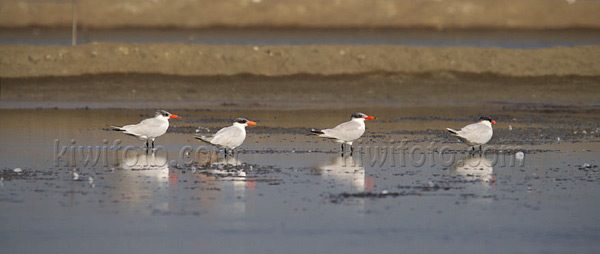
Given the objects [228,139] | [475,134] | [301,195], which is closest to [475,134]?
[475,134]

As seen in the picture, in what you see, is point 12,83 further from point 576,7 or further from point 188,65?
point 576,7

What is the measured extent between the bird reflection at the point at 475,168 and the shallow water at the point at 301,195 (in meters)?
0.04

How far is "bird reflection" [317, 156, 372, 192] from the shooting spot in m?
13.0

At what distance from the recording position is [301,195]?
1235 cm

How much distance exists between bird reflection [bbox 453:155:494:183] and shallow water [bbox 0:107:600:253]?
0.14ft

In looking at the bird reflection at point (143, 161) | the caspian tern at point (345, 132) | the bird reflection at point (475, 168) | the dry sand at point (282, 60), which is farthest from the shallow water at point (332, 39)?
the bird reflection at point (143, 161)

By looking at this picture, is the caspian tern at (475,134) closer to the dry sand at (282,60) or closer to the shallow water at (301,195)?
the shallow water at (301,195)

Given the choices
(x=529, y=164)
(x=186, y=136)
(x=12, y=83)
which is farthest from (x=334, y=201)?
(x=12, y=83)

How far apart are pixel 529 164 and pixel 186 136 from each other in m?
7.47

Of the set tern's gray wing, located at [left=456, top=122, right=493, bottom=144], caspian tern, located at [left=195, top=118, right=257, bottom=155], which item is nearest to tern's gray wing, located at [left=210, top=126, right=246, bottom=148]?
caspian tern, located at [left=195, top=118, right=257, bottom=155]

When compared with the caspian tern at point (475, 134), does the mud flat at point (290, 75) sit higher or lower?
higher

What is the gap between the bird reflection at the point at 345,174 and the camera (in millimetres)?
13047

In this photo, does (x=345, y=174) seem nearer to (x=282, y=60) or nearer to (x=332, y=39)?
(x=282, y=60)

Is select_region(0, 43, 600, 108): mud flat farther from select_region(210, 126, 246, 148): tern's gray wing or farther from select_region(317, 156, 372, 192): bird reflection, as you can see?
select_region(317, 156, 372, 192): bird reflection
